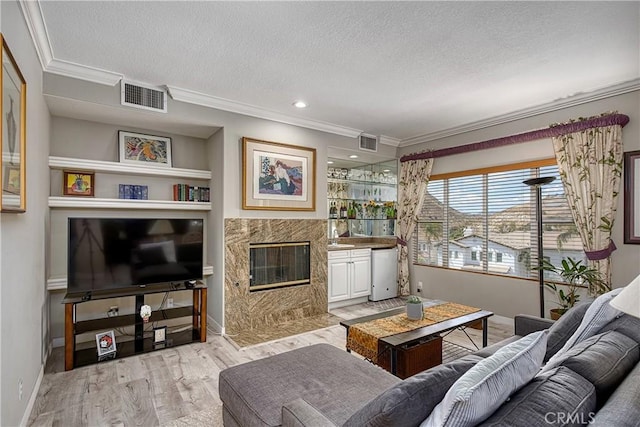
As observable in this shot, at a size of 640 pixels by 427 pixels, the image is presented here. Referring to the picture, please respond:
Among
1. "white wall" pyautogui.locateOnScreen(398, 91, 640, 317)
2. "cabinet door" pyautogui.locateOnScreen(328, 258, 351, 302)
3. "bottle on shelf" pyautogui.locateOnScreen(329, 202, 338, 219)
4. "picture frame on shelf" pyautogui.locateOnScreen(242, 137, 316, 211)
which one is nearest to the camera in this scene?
"white wall" pyautogui.locateOnScreen(398, 91, 640, 317)

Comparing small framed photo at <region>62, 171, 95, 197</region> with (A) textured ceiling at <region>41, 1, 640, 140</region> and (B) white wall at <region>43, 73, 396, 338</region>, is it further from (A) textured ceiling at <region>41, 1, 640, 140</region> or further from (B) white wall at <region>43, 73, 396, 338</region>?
(A) textured ceiling at <region>41, 1, 640, 140</region>

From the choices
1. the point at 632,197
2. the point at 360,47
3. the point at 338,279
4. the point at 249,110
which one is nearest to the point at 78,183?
the point at 249,110

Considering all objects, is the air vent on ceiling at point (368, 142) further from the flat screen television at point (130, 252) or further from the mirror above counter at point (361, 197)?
the flat screen television at point (130, 252)

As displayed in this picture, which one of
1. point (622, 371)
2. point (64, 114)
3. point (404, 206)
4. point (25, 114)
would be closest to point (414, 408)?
point (622, 371)

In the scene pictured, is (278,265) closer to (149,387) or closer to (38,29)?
(149,387)

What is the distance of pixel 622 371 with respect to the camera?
1.24 metres

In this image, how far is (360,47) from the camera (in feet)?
8.45

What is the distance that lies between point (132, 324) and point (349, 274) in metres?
2.93

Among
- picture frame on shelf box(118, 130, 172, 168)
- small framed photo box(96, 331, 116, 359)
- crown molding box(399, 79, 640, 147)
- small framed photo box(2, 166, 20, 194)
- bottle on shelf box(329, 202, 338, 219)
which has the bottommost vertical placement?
small framed photo box(96, 331, 116, 359)

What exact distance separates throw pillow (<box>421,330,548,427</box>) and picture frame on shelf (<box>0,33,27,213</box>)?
6.73 feet

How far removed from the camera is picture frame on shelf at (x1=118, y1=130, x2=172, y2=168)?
3678 millimetres

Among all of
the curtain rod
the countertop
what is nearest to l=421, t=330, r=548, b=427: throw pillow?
the curtain rod

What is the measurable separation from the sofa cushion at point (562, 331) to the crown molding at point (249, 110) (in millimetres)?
3482

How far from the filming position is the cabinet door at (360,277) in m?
5.10
